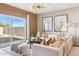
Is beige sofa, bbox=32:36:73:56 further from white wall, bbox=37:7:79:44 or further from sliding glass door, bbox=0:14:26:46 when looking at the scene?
white wall, bbox=37:7:79:44

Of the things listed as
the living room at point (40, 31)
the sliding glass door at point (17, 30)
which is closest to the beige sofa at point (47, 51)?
the living room at point (40, 31)

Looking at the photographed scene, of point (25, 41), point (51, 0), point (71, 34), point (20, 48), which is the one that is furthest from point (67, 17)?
point (51, 0)

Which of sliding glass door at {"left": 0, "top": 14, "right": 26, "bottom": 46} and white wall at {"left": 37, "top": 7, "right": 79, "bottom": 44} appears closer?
sliding glass door at {"left": 0, "top": 14, "right": 26, "bottom": 46}

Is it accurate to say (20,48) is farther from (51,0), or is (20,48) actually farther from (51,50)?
(51,0)

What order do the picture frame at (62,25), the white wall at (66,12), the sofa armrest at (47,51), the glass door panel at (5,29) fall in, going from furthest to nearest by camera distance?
1. the picture frame at (62,25)
2. the white wall at (66,12)
3. the glass door panel at (5,29)
4. the sofa armrest at (47,51)

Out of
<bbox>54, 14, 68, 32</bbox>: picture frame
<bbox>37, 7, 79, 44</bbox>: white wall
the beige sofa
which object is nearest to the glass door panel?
the beige sofa

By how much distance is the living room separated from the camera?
205 cm

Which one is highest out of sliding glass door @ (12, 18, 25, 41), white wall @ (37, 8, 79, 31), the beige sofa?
white wall @ (37, 8, 79, 31)

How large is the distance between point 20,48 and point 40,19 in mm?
991

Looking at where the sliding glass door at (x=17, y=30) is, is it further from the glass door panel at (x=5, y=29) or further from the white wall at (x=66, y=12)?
the white wall at (x=66, y=12)

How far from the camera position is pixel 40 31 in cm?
259

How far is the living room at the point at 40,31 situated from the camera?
205 cm

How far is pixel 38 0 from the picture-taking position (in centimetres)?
109

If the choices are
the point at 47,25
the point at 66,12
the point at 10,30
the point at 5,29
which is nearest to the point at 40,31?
the point at 47,25
